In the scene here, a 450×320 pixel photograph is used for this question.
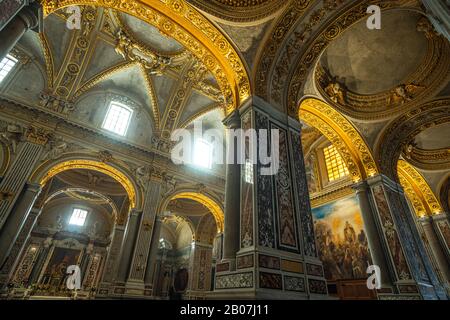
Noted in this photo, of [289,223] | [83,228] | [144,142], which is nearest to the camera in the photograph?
[289,223]

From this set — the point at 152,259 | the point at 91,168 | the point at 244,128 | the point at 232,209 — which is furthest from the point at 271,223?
the point at 91,168

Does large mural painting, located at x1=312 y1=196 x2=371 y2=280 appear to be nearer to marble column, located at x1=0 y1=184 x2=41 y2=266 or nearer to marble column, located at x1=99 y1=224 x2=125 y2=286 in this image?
marble column, located at x1=99 y1=224 x2=125 y2=286

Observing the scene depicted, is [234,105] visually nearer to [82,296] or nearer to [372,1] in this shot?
[372,1]

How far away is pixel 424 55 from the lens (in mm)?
8078

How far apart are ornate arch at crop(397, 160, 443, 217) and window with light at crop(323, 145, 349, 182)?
2.72 metres

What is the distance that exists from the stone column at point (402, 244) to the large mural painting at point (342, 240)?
3173 mm

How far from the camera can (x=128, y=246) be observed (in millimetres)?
9562

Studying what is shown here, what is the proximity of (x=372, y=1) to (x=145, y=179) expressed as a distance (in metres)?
10.2

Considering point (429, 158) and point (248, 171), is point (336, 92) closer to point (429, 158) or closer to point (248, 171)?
point (248, 171)

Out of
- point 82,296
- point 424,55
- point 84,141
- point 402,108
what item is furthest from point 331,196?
point 82,296

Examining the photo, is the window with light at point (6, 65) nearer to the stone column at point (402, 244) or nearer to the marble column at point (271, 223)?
the marble column at point (271, 223)

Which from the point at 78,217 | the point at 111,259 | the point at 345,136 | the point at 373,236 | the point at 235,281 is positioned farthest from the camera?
the point at 78,217

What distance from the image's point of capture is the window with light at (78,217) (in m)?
20.3

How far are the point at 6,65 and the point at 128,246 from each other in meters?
8.64
